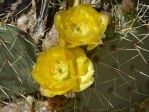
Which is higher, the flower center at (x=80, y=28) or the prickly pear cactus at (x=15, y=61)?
the flower center at (x=80, y=28)

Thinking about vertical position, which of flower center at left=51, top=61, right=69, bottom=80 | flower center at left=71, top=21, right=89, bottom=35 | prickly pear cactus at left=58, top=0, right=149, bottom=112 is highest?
flower center at left=71, top=21, right=89, bottom=35

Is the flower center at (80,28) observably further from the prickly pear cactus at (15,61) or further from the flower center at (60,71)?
the prickly pear cactus at (15,61)

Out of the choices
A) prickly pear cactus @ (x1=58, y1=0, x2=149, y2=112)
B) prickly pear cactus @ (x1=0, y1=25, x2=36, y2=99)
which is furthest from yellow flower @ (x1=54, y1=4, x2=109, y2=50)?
prickly pear cactus @ (x1=0, y1=25, x2=36, y2=99)

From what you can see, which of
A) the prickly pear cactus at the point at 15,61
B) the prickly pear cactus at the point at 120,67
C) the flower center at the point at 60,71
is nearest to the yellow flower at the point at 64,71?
the flower center at the point at 60,71

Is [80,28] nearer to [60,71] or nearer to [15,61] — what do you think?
[60,71]

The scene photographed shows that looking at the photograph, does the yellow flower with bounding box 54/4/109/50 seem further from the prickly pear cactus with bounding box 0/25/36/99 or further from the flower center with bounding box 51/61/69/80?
the prickly pear cactus with bounding box 0/25/36/99

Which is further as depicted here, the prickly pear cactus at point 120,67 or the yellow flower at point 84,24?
the prickly pear cactus at point 120,67

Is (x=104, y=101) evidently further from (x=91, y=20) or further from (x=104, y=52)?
(x=91, y=20)
